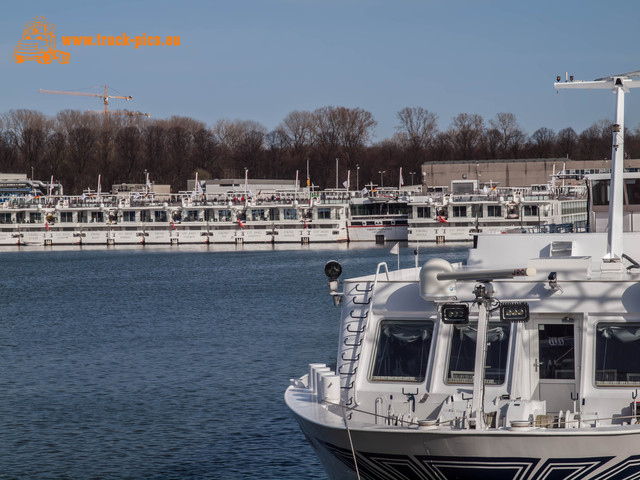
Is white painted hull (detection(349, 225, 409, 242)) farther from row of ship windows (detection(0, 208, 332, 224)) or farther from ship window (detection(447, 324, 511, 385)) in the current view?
ship window (detection(447, 324, 511, 385))

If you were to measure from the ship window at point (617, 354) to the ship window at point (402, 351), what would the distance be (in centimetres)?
290

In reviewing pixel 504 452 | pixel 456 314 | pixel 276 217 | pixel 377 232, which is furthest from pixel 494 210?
pixel 504 452

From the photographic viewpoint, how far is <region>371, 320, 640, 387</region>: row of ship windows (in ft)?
51.6

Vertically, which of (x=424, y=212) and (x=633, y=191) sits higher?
(x=633, y=191)

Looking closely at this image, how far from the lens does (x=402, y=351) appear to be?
16594 mm

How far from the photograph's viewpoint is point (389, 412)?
51.8 feet

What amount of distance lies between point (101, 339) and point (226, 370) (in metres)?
11.3

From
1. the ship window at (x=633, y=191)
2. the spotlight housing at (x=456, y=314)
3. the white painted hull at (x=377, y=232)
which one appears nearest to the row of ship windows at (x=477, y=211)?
the white painted hull at (x=377, y=232)

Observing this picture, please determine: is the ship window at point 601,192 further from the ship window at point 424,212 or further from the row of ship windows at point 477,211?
the ship window at point 424,212

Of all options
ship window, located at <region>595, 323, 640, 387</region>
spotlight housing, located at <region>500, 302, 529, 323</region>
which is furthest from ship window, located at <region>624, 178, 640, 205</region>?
spotlight housing, located at <region>500, 302, 529, 323</region>

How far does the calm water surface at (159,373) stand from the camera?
22.7m

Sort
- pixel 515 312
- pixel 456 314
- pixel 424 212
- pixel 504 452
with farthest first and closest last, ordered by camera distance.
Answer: pixel 424 212 → pixel 456 314 → pixel 515 312 → pixel 504 452

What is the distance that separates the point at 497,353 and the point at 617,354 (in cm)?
200

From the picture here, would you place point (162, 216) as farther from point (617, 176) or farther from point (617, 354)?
point (617, 354)
